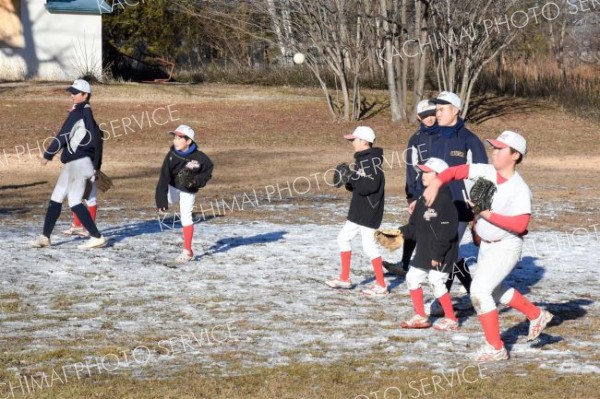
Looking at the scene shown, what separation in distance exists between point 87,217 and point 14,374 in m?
5.18

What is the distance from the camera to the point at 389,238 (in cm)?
1141

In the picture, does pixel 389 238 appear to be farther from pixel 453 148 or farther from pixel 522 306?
pixel 522 306

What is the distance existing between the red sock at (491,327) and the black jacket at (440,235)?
1.03m

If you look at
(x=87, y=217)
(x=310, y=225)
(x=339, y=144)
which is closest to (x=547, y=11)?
(x=339, y=144)

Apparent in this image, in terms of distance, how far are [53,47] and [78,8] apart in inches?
62.7

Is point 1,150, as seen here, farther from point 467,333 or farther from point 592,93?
point 592,93

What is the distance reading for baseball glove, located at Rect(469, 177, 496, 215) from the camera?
8.12 meters

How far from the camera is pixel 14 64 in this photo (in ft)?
122

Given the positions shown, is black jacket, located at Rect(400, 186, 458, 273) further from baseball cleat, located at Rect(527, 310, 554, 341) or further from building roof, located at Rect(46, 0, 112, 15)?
building roof, located at Rect(46, 0, 112, 15)

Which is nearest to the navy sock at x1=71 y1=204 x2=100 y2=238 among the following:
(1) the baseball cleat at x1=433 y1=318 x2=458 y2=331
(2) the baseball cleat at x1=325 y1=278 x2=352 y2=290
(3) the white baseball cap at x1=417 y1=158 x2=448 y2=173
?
(2) the baseball cleat at x1=325 y1=278 x2=352 y2=290

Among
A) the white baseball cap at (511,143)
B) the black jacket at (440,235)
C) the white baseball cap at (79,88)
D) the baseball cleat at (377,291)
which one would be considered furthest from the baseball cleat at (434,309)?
the white baseball cap at (79,88)

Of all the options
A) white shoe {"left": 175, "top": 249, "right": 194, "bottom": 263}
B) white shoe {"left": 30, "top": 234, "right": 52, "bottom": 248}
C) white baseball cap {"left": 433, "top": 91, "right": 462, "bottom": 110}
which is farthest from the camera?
white shoe {"left": 30, "top": 234, "right": 52, "bottom": 248}

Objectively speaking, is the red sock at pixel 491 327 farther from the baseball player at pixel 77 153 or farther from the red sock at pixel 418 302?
the baseball player at pixel 77 153

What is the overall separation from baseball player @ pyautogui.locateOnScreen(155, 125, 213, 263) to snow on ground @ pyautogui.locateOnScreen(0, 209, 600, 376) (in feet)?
1.79
